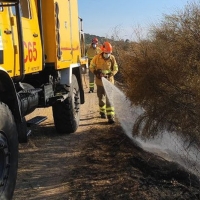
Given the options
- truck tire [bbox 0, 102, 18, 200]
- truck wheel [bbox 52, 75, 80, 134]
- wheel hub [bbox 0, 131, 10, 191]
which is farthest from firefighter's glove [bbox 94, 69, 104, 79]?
wheel hub [bbox 0, 131, 10, 191]

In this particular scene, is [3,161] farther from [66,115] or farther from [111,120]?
[111,120]

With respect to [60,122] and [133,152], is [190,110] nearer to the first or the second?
[133,152]

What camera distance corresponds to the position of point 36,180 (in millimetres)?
4754

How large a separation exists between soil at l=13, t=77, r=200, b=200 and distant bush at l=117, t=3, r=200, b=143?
595 mm

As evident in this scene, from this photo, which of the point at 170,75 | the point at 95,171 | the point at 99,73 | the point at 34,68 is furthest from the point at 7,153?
the point at 99,73

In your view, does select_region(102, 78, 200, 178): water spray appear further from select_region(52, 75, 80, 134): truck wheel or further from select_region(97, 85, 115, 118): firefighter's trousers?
select_region(52, 75, 80, 134): truck wheel

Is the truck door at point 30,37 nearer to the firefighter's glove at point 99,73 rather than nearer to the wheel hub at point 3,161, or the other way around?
the wheel hub at point 3,161

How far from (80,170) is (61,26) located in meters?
2.52

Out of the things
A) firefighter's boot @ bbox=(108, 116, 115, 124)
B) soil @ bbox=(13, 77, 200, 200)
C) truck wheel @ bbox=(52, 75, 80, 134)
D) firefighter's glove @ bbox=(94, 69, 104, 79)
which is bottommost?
soil @ bbox=(13, 77, 200, 200)

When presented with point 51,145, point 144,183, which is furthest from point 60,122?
point 144,183

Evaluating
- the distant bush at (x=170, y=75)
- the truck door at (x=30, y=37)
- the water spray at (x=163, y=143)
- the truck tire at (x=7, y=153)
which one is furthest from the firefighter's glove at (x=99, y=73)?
the truck tire at (x=7, y=153)

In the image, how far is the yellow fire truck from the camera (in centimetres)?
367

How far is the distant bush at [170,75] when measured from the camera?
4.79 m

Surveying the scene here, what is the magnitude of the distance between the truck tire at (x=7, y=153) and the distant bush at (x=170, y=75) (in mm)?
2229
